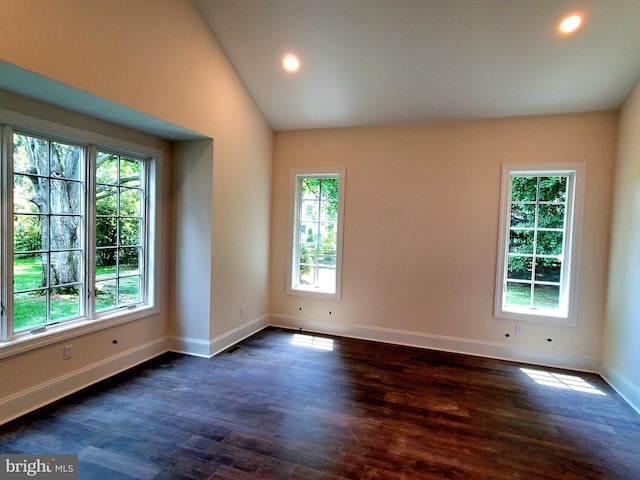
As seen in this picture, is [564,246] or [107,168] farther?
[564,246]

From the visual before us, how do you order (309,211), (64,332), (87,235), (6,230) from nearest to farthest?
(6,230), (64,332), (87,235), (309,211)

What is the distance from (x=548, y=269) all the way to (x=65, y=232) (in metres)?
4.78

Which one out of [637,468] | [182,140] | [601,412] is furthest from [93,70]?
[601,412]

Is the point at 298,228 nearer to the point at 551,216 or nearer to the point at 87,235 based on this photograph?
the point at 87,235

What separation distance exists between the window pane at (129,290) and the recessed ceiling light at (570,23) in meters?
→ 4.48

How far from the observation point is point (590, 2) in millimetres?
2562

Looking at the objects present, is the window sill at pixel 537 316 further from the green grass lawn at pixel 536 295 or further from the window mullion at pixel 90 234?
the window mullion at pixel 90 234

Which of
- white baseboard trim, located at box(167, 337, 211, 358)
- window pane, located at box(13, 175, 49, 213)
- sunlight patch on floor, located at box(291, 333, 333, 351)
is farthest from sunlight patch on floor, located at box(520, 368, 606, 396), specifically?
window pane, located at box(13, 175, 49, 213)

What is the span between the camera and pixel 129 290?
3426mm

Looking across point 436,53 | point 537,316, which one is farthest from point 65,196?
point 537,316

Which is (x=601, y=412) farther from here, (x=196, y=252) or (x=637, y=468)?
(x=196, y=252)

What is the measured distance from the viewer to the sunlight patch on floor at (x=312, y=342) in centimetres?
404

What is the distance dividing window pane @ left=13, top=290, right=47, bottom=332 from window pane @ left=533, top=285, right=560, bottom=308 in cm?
476

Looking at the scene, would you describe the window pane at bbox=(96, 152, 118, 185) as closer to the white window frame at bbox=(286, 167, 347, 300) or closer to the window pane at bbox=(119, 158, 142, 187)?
the window pane at bbox=(119, 158, 142, 187)
